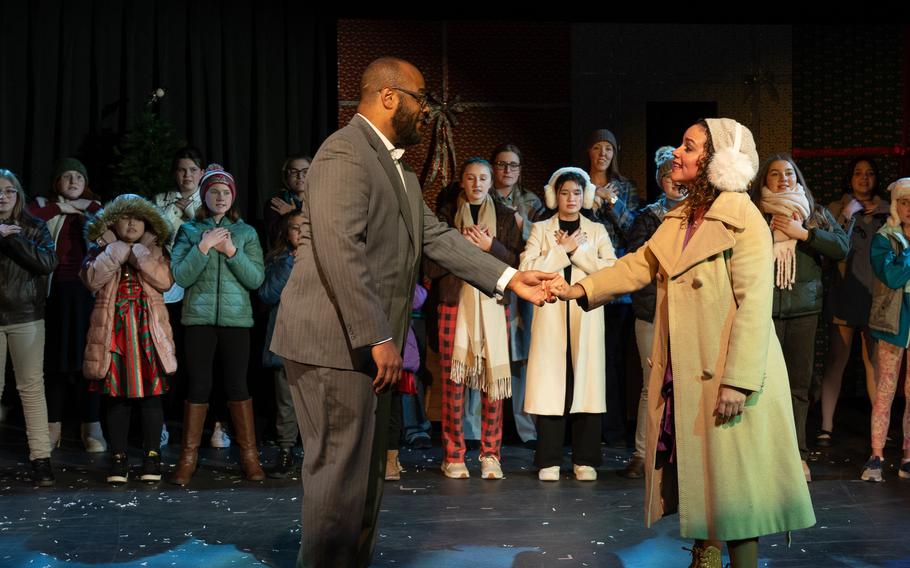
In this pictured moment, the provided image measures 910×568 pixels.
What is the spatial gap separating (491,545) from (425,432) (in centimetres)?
221

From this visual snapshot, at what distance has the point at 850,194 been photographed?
665 centimetres

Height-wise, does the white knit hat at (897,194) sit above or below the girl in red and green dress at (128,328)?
above

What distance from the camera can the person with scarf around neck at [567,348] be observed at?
223 inches

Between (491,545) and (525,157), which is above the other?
(525,157)

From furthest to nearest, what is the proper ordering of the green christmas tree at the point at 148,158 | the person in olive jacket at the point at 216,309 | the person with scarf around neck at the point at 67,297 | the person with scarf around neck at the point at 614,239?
the green christmas tree at the point at 148,158, the person with scarf around neck at the point at 67,297, the person with scarf around neck at the point at 614,239, the person in olive jacket at the point at 216,309

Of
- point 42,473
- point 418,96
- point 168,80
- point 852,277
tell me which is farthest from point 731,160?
point 168,80

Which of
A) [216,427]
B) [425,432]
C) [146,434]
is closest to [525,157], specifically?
[425,432]

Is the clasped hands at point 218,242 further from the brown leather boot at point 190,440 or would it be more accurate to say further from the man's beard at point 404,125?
the man's beard at point 404,125

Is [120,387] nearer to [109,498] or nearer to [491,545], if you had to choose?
[109,498]

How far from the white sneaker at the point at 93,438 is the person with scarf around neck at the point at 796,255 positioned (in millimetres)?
3753

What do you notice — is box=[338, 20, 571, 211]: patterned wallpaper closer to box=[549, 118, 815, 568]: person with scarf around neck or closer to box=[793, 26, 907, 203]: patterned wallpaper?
box=[793, 26, 907, 203]: patterned wallpaper

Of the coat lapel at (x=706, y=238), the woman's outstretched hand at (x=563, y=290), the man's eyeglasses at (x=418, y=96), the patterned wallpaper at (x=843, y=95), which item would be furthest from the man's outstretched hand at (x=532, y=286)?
the patterned wallpaper at (x=843, y=95)

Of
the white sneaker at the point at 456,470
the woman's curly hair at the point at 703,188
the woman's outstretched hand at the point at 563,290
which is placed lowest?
the white sneaker at the point at 456,470

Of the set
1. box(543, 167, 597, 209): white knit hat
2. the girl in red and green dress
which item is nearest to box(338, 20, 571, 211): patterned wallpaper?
box(543, 167, 597, 209): white knit hat
